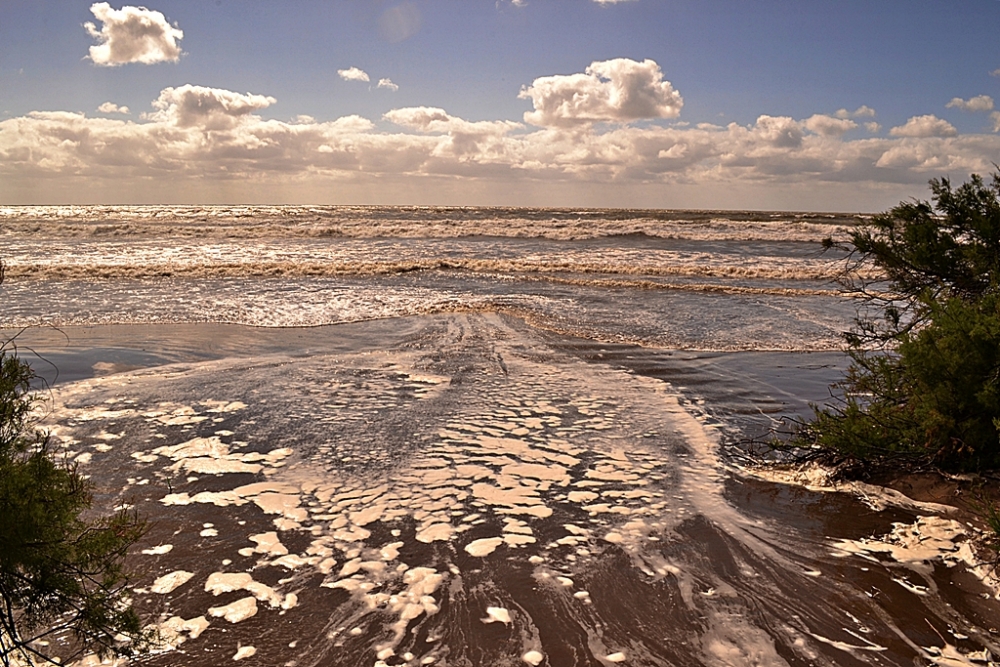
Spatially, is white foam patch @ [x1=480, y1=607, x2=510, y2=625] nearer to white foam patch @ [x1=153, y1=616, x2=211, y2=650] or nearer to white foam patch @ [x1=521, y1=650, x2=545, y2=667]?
white foam patch @ [x1=521, y1=650, x2=545, y2=667]

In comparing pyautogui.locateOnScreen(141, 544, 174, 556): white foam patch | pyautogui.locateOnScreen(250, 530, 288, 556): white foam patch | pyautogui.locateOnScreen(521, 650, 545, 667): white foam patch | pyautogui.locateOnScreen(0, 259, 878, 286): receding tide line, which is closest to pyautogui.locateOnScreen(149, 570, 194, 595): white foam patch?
pyautogui.locateOnScreen(141, 544, 174, 556): white foam patch

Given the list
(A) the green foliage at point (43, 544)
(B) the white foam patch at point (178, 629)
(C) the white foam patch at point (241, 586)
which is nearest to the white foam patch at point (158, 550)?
(C) the white foam patch at point (241, 586)

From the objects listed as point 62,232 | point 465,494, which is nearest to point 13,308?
point 465,494

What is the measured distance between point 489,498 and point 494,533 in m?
0.55

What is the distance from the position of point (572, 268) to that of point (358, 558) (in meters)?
18.4

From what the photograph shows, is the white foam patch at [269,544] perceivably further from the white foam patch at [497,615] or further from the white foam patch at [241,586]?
the white foam patch at [497,615]

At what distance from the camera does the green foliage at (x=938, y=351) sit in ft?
14.2

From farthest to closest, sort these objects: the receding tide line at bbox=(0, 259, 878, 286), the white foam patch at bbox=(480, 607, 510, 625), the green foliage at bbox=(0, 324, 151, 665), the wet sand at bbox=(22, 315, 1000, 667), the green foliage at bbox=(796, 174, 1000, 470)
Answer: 1. the receding tide line at bbox=(0, 259, 878, 286)
2. the green foliage at bbox=(796, 174, 1000, 470)
3. the white foam patch at bbox=(480, 607, 510, 625)
4. the wet sand at bbox=(22, 315, 1000, 667)
5. the green foliage at bbox=(0, 324, 151, 665)

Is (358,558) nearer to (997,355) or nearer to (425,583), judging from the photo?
(425,583)

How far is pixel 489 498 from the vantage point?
4.86 metres

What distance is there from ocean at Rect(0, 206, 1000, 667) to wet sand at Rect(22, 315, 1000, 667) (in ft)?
0.07

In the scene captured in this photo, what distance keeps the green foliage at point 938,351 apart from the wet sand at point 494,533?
1.74ft

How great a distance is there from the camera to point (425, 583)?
3.72m

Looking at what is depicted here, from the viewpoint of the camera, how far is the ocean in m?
3.29
